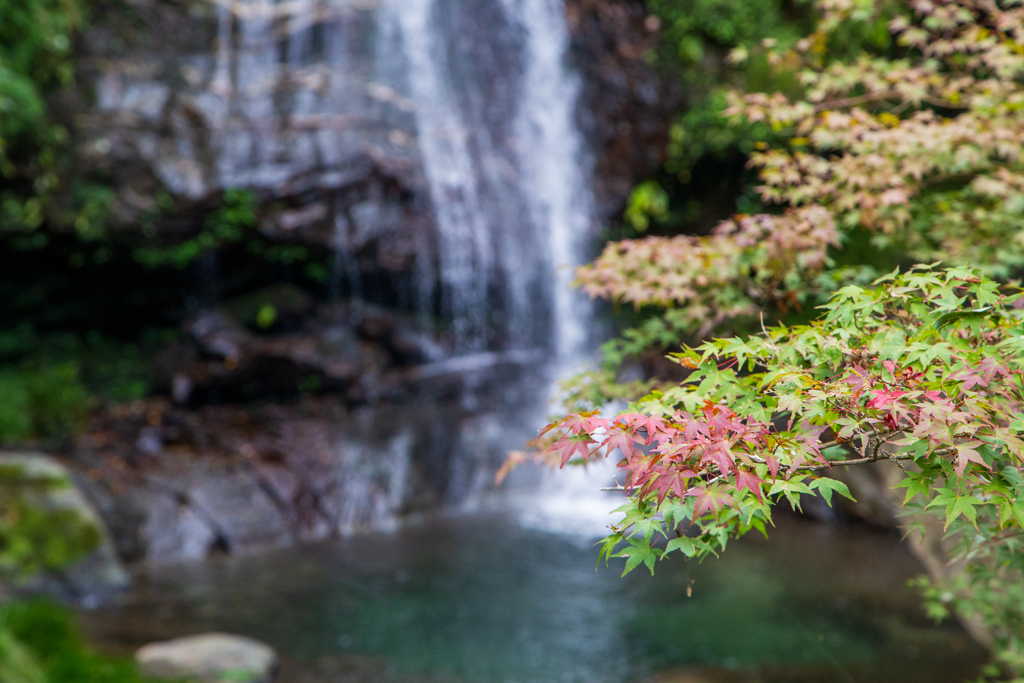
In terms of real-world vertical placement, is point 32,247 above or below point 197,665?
above

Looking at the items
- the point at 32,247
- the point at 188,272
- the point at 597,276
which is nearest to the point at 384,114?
the point at 188,272

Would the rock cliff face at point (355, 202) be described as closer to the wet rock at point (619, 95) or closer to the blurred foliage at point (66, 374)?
the wet rock at point (619, 95)

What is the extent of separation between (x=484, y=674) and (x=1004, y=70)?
14.4 feet

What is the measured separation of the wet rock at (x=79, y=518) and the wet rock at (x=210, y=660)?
1410 millimetres

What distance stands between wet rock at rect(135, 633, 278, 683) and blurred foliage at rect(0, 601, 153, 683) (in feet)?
1.04

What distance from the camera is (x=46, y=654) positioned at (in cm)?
320

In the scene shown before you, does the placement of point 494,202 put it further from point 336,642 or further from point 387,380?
point 336,642

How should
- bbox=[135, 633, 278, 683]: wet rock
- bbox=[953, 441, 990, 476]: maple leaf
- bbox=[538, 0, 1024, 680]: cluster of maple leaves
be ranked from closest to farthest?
bbox=[953, 441, 990, 476]: maple leaf → bbox=[538, 0, 1024, 680]: cluster of maple leaves → bbox=[135, 633, 278, 683]: wet rock

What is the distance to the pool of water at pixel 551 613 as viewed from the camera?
4.07 metres

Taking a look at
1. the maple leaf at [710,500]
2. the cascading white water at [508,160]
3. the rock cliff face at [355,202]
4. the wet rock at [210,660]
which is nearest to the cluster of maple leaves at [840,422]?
the maple leaf at [710,500]

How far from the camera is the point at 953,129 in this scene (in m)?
2.80

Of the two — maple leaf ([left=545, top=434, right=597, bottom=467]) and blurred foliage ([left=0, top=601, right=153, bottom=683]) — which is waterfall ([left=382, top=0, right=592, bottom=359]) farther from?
maple leaf ([left=545, top=434, right=597, bottom=467])

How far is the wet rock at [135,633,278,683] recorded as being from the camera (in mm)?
3639

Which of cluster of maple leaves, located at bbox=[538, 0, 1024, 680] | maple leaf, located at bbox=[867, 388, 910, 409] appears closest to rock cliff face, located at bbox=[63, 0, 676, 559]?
cluster of maple leaves, located at bbox=[538, 0, 1024, 680]
